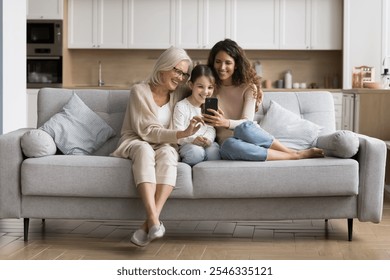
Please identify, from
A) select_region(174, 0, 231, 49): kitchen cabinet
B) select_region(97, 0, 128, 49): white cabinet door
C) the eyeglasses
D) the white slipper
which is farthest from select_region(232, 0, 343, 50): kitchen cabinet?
the white slipper

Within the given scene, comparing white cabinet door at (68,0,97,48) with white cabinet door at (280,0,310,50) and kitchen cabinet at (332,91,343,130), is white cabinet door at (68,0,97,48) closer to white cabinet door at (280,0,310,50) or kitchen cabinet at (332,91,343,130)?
white cabinet door at (280,0,310,50)

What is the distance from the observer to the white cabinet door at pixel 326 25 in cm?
893

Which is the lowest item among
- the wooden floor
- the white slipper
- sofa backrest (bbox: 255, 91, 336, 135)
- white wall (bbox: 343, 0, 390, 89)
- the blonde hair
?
the wooden floor

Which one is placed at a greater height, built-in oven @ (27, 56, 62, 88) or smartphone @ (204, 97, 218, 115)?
built-in oven @ (27, 56, 62, 88)

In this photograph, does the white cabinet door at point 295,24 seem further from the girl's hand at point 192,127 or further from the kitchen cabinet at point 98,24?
the girl's hand at point 192,127

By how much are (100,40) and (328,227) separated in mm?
5302

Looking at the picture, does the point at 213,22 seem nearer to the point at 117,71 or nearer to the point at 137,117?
the point at 117,71

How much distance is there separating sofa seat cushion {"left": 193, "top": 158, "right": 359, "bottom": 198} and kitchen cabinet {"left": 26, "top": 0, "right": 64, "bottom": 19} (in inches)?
219

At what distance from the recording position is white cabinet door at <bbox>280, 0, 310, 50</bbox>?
29.5ft

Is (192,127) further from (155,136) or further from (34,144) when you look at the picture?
(34,144)

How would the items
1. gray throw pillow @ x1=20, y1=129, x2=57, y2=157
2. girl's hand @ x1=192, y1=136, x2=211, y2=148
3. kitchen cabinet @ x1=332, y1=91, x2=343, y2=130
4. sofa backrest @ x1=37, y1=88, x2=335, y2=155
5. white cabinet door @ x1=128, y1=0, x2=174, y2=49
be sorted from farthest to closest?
white cabinet door @ x1=128, y1=0, x2=174, y2=49, kitchen cabinet @ x1=332, y1=91, x2=343, y2=130, sofa backrest @ x1=37, y1=88, x2=335, y2=155, girl's hand @ x1=192, y1=136, x2=211, y2=148, gray throw pillow @ x1=20, y1=129, x2=57, y2=157

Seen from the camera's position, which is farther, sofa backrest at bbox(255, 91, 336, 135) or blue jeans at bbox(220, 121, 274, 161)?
sofa backrest at bbox(255, 91, 336, 135)

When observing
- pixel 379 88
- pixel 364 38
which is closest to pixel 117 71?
pixel 364 38

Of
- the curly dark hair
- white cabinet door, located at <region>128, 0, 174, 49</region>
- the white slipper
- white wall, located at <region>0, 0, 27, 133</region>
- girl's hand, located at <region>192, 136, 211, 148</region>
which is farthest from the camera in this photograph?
white cabinet door, located at <region>128, 0, 174, 49</region>
